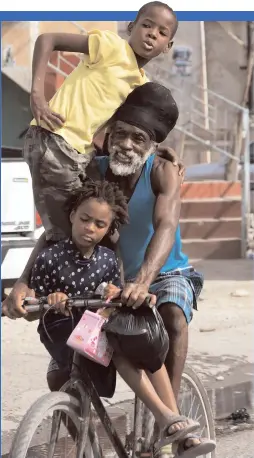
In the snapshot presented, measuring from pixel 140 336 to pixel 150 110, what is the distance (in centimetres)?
81

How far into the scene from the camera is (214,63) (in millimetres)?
15039

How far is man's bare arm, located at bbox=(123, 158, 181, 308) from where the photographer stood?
2887 mm

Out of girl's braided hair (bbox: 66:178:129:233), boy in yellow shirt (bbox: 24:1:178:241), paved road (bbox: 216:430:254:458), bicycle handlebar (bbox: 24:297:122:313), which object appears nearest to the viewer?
bicycle handlebar (bbox: 24:297:122:313)

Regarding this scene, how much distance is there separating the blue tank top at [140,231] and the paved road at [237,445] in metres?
1.44

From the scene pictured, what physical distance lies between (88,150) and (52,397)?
0.97 metres

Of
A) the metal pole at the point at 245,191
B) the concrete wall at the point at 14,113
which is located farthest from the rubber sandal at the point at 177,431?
the concrete wall at the point at 14,113

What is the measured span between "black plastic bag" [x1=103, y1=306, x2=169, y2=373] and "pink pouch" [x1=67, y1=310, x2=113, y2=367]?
3 cm

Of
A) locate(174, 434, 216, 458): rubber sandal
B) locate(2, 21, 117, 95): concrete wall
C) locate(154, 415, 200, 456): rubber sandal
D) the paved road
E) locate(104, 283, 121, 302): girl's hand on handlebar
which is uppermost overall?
locate(2, 21, 117, 95): concrete wall

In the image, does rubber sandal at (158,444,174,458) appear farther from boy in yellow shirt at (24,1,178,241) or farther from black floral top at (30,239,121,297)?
boy in yellow shirt at (24,1,178,241)

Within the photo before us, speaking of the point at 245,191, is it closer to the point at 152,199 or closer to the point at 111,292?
the point at 152,199

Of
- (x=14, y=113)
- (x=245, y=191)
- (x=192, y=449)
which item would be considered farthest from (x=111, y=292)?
(x=14, y=113)

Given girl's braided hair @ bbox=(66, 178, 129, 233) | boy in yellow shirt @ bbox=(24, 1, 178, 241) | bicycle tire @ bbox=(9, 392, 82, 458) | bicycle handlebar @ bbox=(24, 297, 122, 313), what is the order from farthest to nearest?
boy in yellow shirt @ bbox=(24, 1, 178, 241) → girl's braided hair @ bbox=(66, 178, 129, 233) → bicycle handlebar @ bbox=(24, 297, 122, 313) → bicycle tire @ bbox=(9, 392, 82, 458)

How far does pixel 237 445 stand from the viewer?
445 centimetres

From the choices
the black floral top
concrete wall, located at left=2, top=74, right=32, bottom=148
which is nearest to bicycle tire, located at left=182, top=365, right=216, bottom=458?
the black floral top
